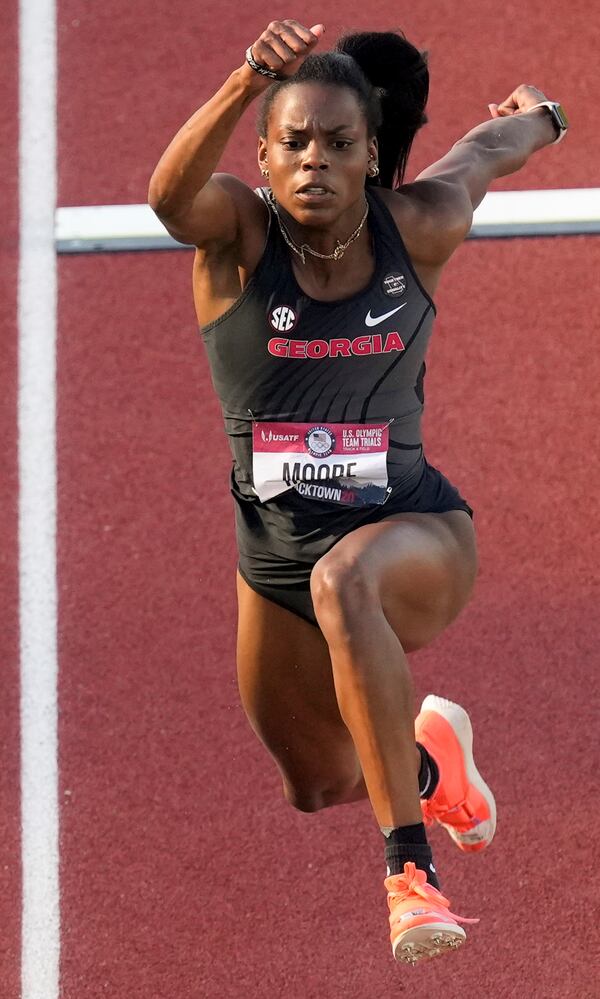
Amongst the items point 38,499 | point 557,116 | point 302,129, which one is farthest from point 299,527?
point 38,499

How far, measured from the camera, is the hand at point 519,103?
145 inches

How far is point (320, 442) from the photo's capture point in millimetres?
3145

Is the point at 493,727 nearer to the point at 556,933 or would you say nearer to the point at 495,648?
the point at 495,648

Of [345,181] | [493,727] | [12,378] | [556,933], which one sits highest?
[345,181]

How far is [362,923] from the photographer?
4055 millimetres

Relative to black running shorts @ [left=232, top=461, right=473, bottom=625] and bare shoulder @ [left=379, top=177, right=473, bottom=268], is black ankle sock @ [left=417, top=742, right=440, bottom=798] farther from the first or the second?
bare shoulder @ [left=379, top=177, right=473, bottom=268]

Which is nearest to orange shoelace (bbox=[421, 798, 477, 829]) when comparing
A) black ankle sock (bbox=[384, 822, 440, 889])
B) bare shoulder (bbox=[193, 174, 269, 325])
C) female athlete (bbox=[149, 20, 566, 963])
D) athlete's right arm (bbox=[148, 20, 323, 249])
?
female athlete (bbox=[149, 20, 566, 963])

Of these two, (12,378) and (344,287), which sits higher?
(344,287)

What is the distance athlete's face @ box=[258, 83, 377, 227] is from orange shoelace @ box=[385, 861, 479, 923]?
3.81 ft

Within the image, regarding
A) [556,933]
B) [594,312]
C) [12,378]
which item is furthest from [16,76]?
[556,933]

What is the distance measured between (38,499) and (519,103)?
184 centimetres

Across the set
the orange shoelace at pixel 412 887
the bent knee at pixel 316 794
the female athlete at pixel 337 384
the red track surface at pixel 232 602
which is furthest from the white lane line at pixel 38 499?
the orange shoelace at pixel 412 887

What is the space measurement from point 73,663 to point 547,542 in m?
1.36

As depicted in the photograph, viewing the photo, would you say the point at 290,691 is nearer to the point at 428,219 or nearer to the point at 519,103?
the point at 428,219
